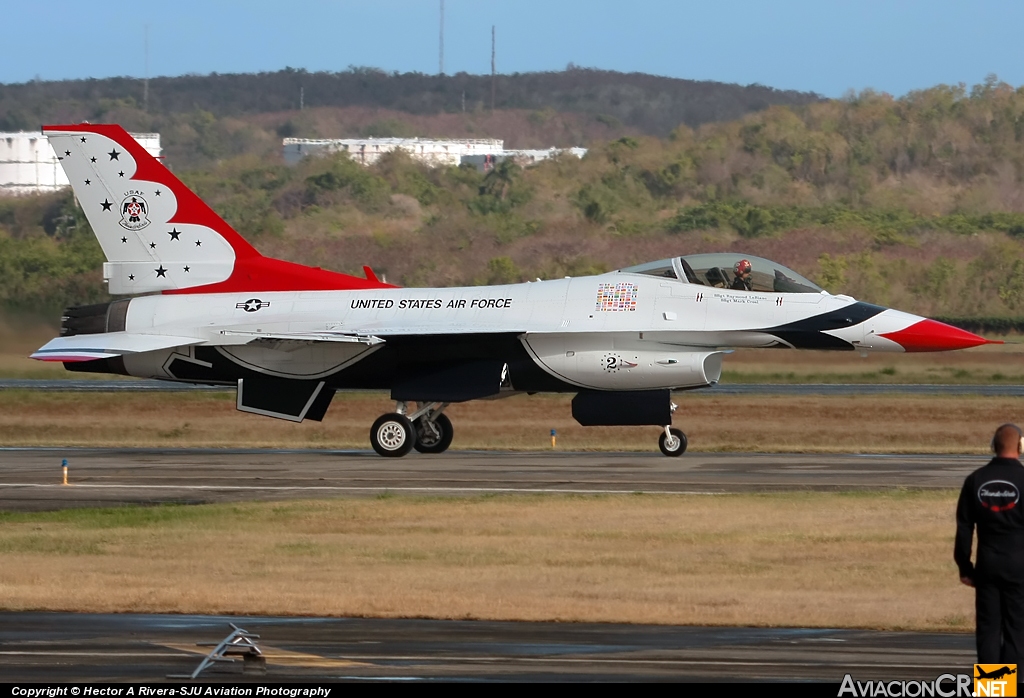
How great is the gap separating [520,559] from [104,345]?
11.4 meters

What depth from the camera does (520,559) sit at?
1295 cm

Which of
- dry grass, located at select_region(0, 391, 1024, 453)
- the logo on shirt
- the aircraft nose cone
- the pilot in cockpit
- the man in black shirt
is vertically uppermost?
the pilot in cockpit

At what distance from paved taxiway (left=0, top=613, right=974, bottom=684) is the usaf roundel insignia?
44.2 ft

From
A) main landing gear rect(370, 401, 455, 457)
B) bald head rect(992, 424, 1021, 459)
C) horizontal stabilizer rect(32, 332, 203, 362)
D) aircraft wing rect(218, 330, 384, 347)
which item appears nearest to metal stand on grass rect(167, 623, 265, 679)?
bald head rect(992, 424, 1021, 459)

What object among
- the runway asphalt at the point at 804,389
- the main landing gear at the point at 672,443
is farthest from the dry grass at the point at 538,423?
the main landing gear at the point at 672,443

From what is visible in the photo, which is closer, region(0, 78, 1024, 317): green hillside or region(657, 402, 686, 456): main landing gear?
region(657, 402, 686, 456): main landing gear

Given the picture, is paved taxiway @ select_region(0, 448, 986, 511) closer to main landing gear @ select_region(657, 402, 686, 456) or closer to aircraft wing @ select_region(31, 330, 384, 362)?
main landing gear @ select_region(657, 402, 686, 456)

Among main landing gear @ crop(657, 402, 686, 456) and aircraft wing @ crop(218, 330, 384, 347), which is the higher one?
aircraft wing @ crop(218, 330, 384, 347)

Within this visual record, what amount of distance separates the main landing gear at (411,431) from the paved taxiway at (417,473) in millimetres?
222

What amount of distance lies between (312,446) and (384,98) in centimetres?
11180

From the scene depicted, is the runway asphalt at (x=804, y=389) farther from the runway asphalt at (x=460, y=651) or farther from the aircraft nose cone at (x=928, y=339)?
the runway asphalt at (x=460, y=651)

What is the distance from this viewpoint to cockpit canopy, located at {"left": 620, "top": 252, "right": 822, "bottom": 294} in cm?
2150

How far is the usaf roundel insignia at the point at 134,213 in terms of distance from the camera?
2311cm

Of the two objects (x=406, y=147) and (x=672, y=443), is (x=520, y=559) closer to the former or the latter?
(x=672, y=443)
